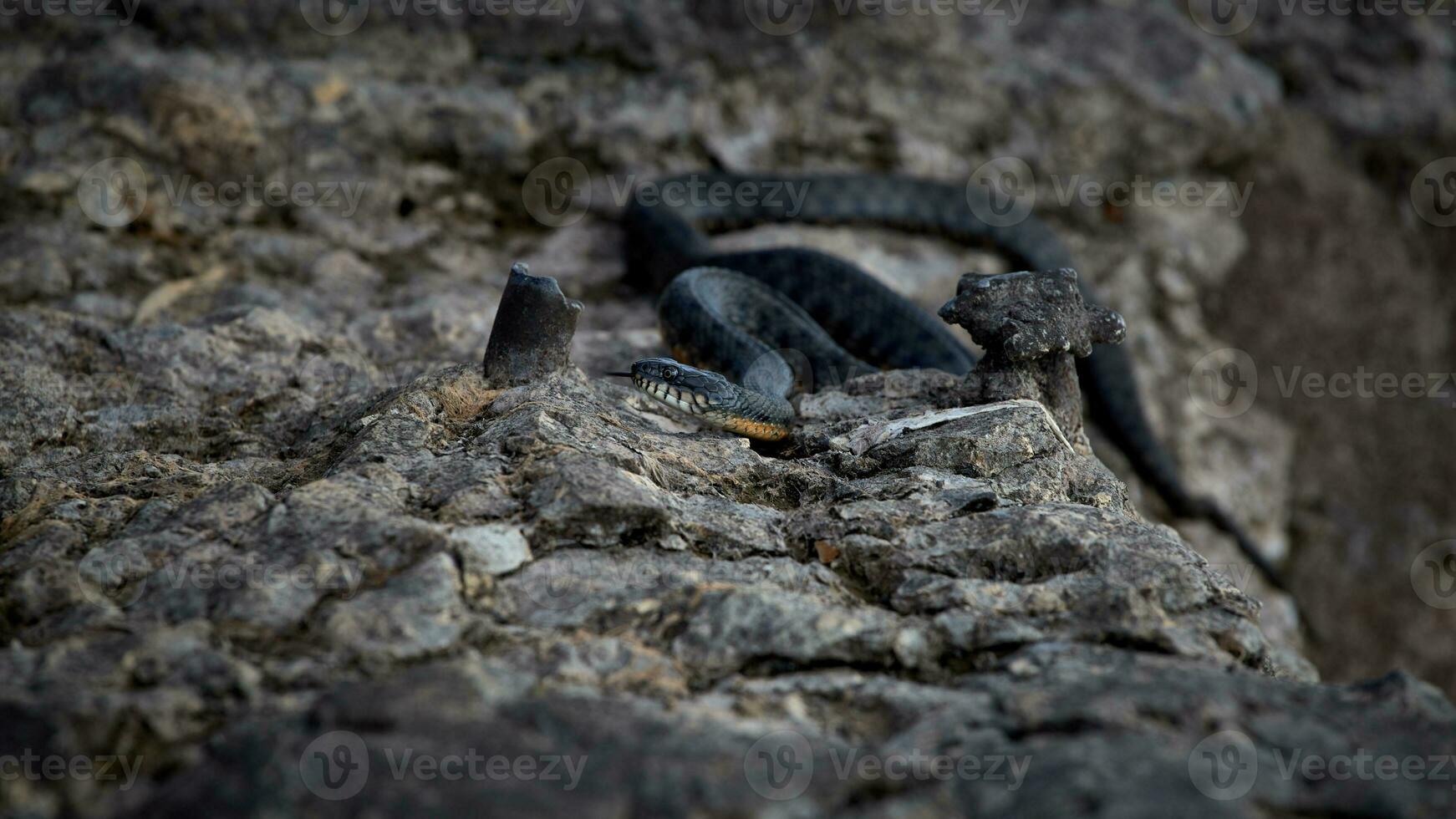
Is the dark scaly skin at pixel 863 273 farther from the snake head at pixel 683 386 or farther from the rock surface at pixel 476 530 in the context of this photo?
the snake head at pixel 683 386

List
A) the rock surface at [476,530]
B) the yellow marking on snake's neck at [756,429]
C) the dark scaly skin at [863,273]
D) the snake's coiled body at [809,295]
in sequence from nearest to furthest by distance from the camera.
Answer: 1. the rock surface at [476,530]
2. the yellow marking on snake's neck at [756,429]
3. the snake's coiled body at [809,295]
4. the dark scaly skin at [863,273]

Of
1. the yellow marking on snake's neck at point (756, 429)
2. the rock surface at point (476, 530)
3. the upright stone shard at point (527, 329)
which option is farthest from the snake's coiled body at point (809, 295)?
the upright stone shard at point (527, 329)

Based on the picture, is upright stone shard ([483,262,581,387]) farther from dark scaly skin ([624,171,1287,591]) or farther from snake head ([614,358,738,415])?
dark scaly skin ([624,171,1287,591])

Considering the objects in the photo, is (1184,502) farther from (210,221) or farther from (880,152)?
(210,221)

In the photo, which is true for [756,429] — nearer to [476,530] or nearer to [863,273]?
[476,530]

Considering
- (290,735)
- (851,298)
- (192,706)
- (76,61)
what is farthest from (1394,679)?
(76,61)

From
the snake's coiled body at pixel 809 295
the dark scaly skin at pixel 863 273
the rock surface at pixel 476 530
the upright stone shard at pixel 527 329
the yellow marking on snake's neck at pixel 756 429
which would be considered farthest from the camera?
the dark scaly skin at pixel 863 273

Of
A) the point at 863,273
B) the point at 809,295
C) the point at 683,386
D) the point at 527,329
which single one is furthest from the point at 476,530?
the point at 863,273
